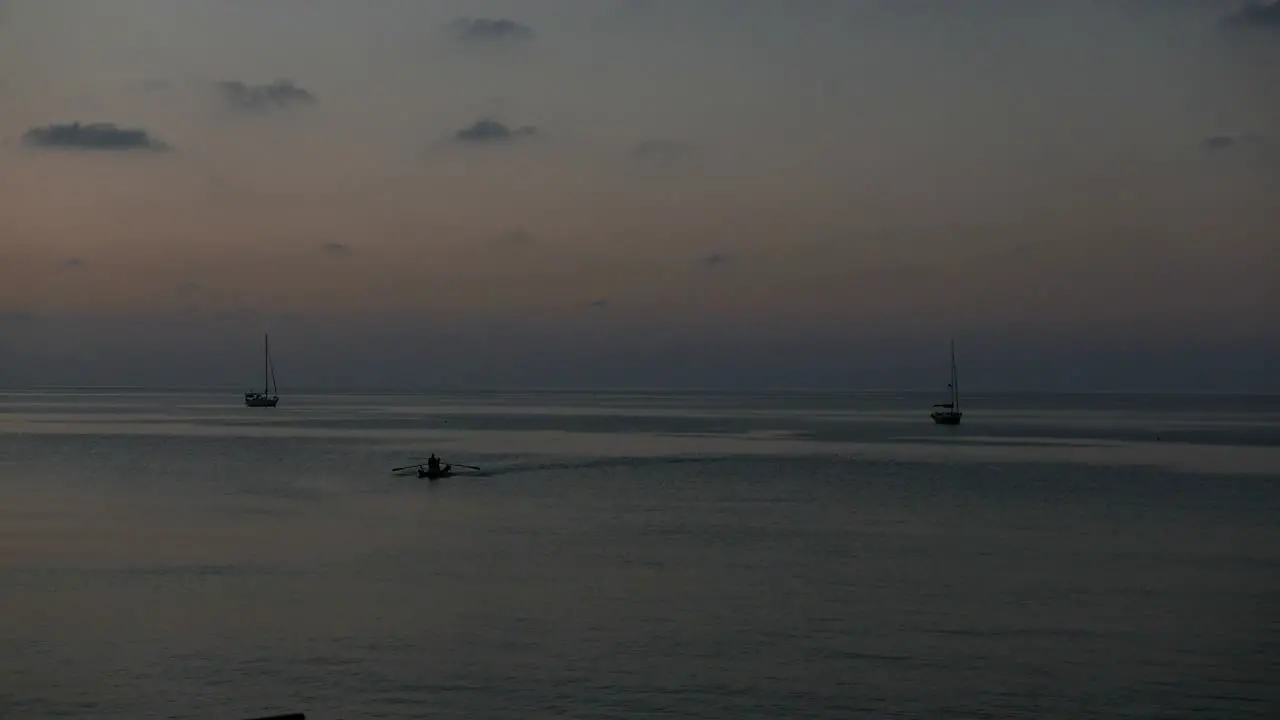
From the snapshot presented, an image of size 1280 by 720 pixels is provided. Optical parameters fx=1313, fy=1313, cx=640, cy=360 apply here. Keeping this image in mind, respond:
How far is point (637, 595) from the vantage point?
34875 millimetres

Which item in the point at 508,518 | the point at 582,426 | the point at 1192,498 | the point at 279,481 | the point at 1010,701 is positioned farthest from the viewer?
the point at 582,426

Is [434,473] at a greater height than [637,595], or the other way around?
[434,473]

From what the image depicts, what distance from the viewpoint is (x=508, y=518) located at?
53406mm

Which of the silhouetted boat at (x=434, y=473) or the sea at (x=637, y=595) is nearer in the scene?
the sea at (x=637, y=595)

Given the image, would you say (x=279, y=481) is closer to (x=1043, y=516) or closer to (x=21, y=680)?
(x=1043, y=516)

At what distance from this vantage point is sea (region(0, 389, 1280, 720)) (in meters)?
25.0

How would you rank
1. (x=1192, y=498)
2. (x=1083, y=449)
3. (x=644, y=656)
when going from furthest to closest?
1. (x=1083, y=449)
2. (x=1192, y=498)
3. (x=644, y=656)

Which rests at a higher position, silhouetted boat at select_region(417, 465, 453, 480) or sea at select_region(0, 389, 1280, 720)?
silhouetted boat at select_region(417, 465, 453, 480)

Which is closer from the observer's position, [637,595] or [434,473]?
[637,595]

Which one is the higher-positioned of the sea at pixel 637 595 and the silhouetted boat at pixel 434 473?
the silhouetted boat at pixel 434 473

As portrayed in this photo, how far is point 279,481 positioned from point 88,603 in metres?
37.8

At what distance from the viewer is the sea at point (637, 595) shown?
25.0 metres

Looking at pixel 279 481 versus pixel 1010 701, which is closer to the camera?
pixel 1010 701

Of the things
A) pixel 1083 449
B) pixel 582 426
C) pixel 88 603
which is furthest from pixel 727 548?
pixel 582 426
